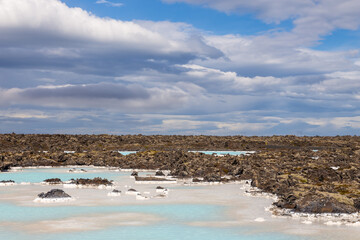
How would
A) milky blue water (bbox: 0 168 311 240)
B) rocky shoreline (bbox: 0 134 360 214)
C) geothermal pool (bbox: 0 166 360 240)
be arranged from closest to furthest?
milky blue water (bbox: 0 168 311 240) < geothermal pool (bbox: 0 166 360 240) < rocky shoreline (bbox: 0 134 360 214)

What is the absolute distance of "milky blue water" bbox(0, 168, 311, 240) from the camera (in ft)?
39.2

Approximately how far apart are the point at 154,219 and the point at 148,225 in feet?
3.11

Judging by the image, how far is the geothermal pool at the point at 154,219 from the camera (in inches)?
479

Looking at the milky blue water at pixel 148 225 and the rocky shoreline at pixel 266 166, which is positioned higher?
the rocky shoreline at pixel 266 166

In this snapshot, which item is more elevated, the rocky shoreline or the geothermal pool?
the rocky shoreline

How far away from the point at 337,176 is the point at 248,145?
151 feet

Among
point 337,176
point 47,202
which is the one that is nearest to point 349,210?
point 337,176

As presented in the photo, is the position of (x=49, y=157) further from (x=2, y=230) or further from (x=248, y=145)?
(x=248, y=145)

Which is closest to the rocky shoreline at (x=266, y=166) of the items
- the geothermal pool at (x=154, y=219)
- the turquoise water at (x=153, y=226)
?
the geothermal pool at (x=154, y=219)

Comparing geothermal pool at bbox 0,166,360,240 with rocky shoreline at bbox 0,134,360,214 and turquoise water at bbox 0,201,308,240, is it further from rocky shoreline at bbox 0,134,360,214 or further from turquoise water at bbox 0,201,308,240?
rocky shoreline at bbox 0,134,360,214

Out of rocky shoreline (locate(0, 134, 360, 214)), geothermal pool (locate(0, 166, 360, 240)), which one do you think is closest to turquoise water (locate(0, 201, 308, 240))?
geothermal pool (locate(0, 166, 360, 240))

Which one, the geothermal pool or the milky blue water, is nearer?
the milky blue water

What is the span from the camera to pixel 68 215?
14977 mm

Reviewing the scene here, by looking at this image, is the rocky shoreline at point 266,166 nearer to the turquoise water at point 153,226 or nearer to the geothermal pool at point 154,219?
the geothermal pool at point 154,219
